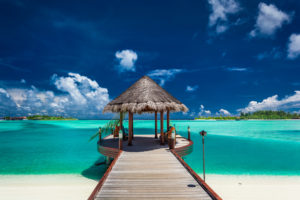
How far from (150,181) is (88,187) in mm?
4415

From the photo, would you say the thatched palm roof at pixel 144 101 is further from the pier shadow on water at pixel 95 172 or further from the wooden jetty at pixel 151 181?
the pier shadow on water at pixel 95 172

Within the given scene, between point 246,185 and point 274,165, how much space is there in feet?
15.9

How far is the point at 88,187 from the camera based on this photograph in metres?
7.32

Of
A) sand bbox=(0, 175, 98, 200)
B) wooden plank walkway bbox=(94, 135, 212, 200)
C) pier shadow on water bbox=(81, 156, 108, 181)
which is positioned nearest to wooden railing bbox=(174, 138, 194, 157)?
wooden plank walkway bbox=(94, 135, 212, 200)

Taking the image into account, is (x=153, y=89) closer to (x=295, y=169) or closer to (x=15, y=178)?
(x=15, y=178)

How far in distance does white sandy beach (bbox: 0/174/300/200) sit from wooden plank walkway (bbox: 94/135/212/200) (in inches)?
106

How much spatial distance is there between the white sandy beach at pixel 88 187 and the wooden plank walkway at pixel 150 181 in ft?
8.86

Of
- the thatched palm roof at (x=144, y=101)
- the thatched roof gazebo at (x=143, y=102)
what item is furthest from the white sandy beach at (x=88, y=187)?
the thatched palm roof at (x=144, y=101)

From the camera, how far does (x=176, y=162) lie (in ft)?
A: 18.1

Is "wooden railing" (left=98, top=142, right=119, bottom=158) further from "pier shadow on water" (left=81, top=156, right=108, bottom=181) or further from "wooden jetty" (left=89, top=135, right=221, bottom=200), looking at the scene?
"pier shadow on water" (left=81, top=156, right=108, bottom=181)

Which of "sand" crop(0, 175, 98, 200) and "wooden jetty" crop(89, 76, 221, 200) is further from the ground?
"wooden jetty" crop(89, 76, 221, 200)

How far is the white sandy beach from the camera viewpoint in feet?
21.3

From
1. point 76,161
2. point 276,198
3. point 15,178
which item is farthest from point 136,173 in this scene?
point 76,161

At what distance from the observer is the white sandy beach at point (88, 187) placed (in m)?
6.49
